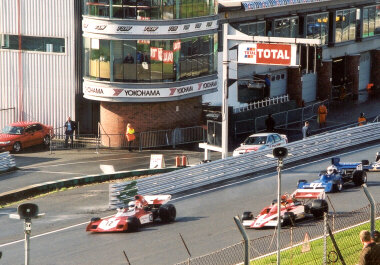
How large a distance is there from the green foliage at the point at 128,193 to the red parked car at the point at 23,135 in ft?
50.7

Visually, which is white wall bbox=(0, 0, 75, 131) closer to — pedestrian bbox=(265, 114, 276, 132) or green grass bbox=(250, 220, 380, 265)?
pedestrian bbox=(265, 114, 276, 132)

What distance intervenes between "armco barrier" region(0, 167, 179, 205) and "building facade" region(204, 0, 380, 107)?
46.2 feet

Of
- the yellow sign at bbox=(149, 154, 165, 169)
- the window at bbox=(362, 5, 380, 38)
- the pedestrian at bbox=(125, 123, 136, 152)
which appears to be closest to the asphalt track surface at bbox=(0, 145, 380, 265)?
the yellow sign at bbox=(149, 154, 165, 169)

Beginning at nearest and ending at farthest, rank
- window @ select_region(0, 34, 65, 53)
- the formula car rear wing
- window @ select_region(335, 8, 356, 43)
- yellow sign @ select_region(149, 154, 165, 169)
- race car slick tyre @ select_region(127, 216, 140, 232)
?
race car slick tyre @ select_region(127, 216, 140, 232)
the formula car rear wing
yellow sign @ select_region(149, 154, 165, 169)
window @ select_region(0, 34, 65, 53)
window @ select_region(335, 8, 356, 43)

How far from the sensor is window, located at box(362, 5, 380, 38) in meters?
74.9

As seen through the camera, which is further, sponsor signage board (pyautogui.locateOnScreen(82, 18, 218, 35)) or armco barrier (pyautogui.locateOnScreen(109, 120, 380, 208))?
sponsor signage board (pyautogui.locateOnScreen(82, 18, 218, 35))

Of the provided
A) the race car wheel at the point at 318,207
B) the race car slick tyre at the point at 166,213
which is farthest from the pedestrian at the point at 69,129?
the race car wheel at the point at 318,207

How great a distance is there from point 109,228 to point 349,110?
1413 inches

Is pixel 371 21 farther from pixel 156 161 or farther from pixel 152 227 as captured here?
pixel 152 227

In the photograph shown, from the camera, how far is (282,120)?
196 ft

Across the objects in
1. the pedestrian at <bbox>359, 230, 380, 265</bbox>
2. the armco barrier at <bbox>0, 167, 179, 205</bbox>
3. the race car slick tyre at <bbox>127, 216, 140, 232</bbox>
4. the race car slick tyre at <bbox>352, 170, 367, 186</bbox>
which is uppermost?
the pedestrian at <bbox>359, 230, 380, 265</bbox>

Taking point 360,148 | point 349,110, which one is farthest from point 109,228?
point 349,110

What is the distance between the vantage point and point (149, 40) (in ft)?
173

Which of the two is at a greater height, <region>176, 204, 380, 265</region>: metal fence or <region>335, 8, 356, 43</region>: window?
<region>335, 8, 356, 43</region>: window
